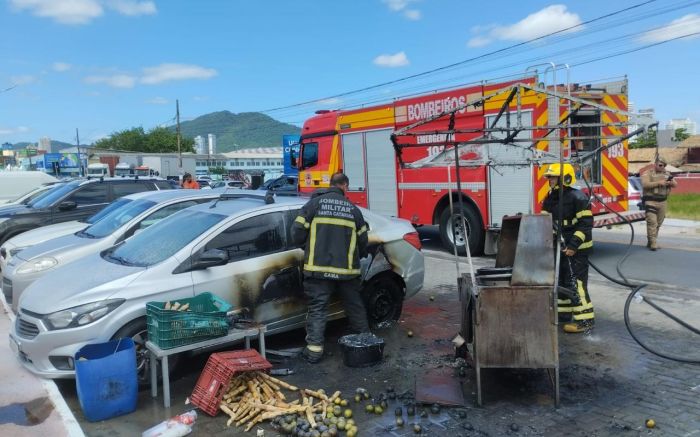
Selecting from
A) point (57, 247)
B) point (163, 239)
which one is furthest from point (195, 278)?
point (57, 247)

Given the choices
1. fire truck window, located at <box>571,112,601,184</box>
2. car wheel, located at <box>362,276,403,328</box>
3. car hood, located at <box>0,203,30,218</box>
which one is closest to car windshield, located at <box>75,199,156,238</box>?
car wheel, located at <box>362,276,403,328</box>

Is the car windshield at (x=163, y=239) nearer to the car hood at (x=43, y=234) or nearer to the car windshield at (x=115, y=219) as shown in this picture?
the car windshield at (x=115, y=219)

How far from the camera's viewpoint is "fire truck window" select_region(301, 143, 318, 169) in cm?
1394

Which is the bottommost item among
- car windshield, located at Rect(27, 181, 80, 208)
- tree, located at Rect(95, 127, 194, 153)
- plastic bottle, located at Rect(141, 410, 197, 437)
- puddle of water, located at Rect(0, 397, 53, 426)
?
plastic bottle, located at Rect(141, 410, 197, 437)

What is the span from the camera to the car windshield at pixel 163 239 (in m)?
4.97

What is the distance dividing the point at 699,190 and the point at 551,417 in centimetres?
2690

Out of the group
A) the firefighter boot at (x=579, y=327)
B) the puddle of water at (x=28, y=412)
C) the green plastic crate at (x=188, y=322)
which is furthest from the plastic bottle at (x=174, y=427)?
the firefighter boot at (x=579, y=327)

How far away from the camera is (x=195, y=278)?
189 inches

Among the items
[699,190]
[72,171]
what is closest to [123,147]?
[72,171]

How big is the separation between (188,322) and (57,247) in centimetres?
343

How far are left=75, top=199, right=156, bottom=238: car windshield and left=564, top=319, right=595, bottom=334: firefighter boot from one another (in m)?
5.45

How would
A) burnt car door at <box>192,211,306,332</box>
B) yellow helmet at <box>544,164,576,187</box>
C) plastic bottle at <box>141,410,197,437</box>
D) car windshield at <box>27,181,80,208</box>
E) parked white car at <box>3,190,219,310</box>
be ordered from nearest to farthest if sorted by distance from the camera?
plastic bottle at <box>141,410,197,437</box>
burnt car door at <box>192,211,306,332</box>
yellow helmet at <box>544,164,576,187</box>
parked white car at <box>3,190,219,310</box>
car windshield at <box>27,181,80,208</box>

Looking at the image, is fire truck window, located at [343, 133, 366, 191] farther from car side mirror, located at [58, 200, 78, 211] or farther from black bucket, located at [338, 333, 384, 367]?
black bucket, located at [338, 333, 384, 367]

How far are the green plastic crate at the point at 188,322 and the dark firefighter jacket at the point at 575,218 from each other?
12.2 feet
